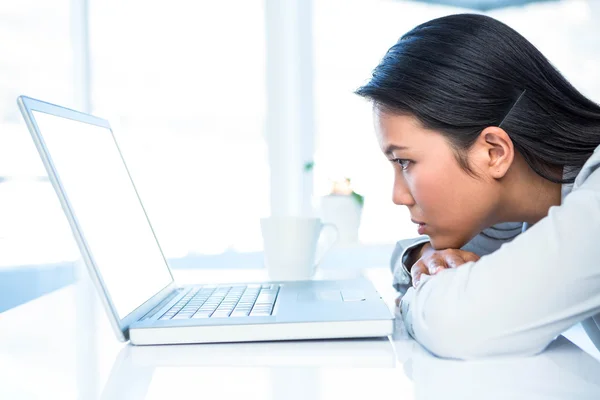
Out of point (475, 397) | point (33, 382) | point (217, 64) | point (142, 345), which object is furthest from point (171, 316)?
point (217, 64)

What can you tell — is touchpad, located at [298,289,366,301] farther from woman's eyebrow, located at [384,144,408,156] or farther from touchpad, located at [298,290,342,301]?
woman's eyebrow, located at [384,144,408,156]

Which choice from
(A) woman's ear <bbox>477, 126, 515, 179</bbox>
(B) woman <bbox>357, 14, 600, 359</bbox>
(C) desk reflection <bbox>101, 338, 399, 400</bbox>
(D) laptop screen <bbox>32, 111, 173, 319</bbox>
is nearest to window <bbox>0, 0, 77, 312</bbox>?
(D) laptop screen <bbox>32, 111, 173, 319</bbox>

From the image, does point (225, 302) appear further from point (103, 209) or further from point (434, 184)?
point (434, 184)

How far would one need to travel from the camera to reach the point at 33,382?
0.55m

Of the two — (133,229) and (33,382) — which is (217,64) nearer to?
(133,229)

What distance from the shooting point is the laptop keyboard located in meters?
0.75

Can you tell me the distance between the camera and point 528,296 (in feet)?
2.02

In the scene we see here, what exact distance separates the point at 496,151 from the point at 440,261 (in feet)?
0.62

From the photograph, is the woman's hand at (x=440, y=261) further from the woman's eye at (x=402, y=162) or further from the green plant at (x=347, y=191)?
the green plant at (x=347, y=191)

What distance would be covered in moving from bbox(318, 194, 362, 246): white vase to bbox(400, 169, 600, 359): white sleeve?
1.24 metres

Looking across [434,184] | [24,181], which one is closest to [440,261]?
[434,184]

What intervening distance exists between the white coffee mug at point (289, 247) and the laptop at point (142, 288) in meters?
0.16

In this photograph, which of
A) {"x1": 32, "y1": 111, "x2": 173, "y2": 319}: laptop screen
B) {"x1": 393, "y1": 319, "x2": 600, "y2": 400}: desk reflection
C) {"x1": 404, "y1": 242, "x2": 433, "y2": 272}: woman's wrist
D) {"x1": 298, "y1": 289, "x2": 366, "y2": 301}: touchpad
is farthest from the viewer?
{"x1": 404, "y1": 242, "x2": 433, "y2": 272}: woman's wrist

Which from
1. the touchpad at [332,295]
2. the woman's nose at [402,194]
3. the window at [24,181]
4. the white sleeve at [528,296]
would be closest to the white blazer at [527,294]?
the white sleeve at [528,296]
